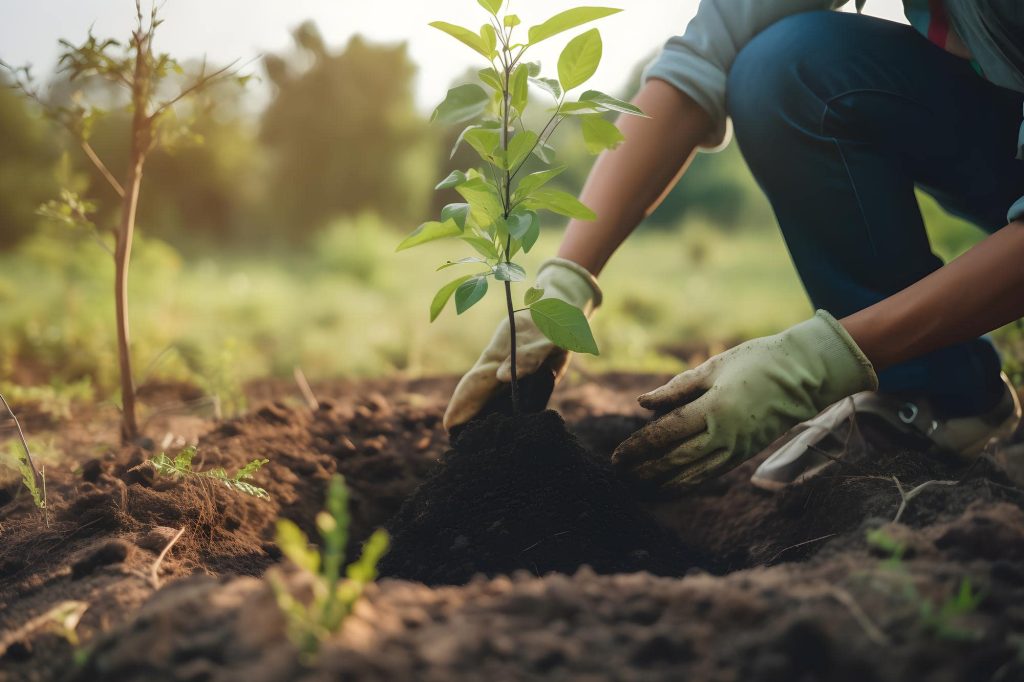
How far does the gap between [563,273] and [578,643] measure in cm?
113

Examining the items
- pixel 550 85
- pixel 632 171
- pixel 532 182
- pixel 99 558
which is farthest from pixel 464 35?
pixel 99 558

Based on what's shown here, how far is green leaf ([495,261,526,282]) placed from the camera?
1.23 m

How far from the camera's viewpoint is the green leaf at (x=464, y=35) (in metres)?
1.24

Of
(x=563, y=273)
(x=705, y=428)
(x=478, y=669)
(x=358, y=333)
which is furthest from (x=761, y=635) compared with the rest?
(x=358, y=333)

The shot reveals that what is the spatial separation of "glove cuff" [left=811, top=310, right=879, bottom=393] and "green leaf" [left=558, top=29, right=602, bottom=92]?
0.68 meters

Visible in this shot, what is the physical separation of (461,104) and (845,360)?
2.91 feet

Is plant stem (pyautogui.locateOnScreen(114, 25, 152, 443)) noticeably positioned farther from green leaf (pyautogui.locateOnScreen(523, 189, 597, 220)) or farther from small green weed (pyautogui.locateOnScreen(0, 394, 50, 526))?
green leaf (pyautogui.locateOnScreen(523, 189, 597, 220))

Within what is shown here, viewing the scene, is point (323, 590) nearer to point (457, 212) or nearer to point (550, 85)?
point (457, 212)

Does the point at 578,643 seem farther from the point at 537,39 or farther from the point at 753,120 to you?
the point at 753,120

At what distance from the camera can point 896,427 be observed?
183 cm

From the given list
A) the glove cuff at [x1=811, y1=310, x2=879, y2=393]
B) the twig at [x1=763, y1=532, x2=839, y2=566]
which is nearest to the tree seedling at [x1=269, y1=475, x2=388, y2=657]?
the twig at [x1=763, y1=532, x2=839, y2=566]

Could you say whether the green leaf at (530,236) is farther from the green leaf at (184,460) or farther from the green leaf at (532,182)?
the green leaf at (184,460)

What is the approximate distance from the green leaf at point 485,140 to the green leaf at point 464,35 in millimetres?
146

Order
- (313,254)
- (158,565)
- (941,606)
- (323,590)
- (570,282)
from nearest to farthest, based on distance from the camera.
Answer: (323,590)
(941,606)
(158,565)
(570,282)
(313,254)
